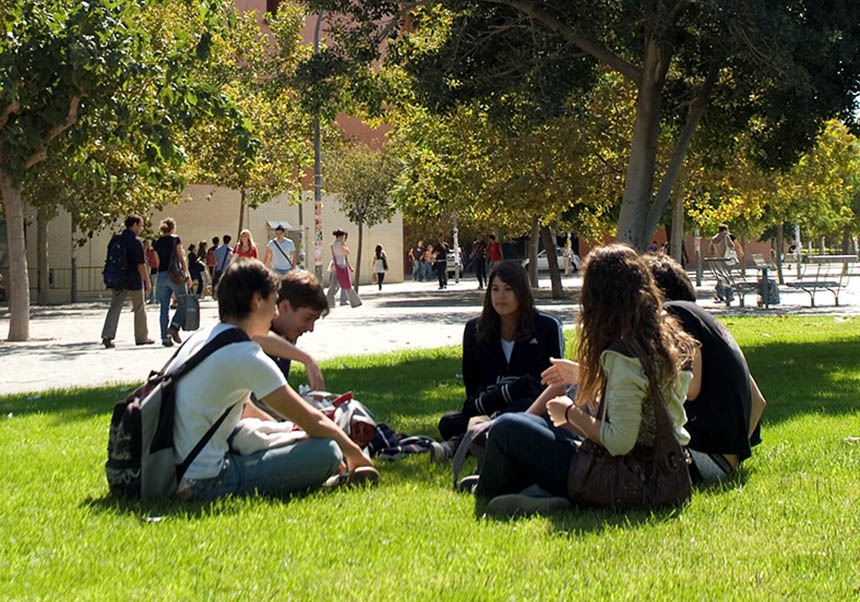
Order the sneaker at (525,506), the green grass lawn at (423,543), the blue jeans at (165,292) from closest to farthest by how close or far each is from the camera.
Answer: the green grass lawn at (423,543) < the sneaker at (525,506) < the blue jeans at (165,292)

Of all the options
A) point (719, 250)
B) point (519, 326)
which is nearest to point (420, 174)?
point (719, 250)

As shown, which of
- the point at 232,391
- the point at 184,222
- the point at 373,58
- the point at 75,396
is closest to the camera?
the point at 232,391

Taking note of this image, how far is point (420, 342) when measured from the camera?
1742 cm

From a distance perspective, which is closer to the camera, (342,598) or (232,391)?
(342,598)

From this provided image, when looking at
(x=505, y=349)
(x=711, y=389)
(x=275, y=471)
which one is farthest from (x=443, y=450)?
(x=711, y=389)

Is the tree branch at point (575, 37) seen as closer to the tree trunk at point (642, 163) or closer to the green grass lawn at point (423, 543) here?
the tree trunk at point (642, 163)

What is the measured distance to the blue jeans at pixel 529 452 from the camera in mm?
5207

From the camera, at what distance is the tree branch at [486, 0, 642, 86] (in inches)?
532

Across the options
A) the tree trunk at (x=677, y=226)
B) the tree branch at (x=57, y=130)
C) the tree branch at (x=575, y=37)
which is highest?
the tree branch at (x=575, y=37)

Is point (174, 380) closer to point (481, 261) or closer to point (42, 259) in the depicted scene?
point (42, 259)

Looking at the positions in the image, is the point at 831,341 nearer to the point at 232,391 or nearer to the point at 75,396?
the point at 75,396

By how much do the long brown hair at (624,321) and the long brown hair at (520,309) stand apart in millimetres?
1712

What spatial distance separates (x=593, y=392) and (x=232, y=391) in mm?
1722

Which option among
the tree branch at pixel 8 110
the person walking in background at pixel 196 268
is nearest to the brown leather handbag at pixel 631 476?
the tree branch at pixel 8 110
